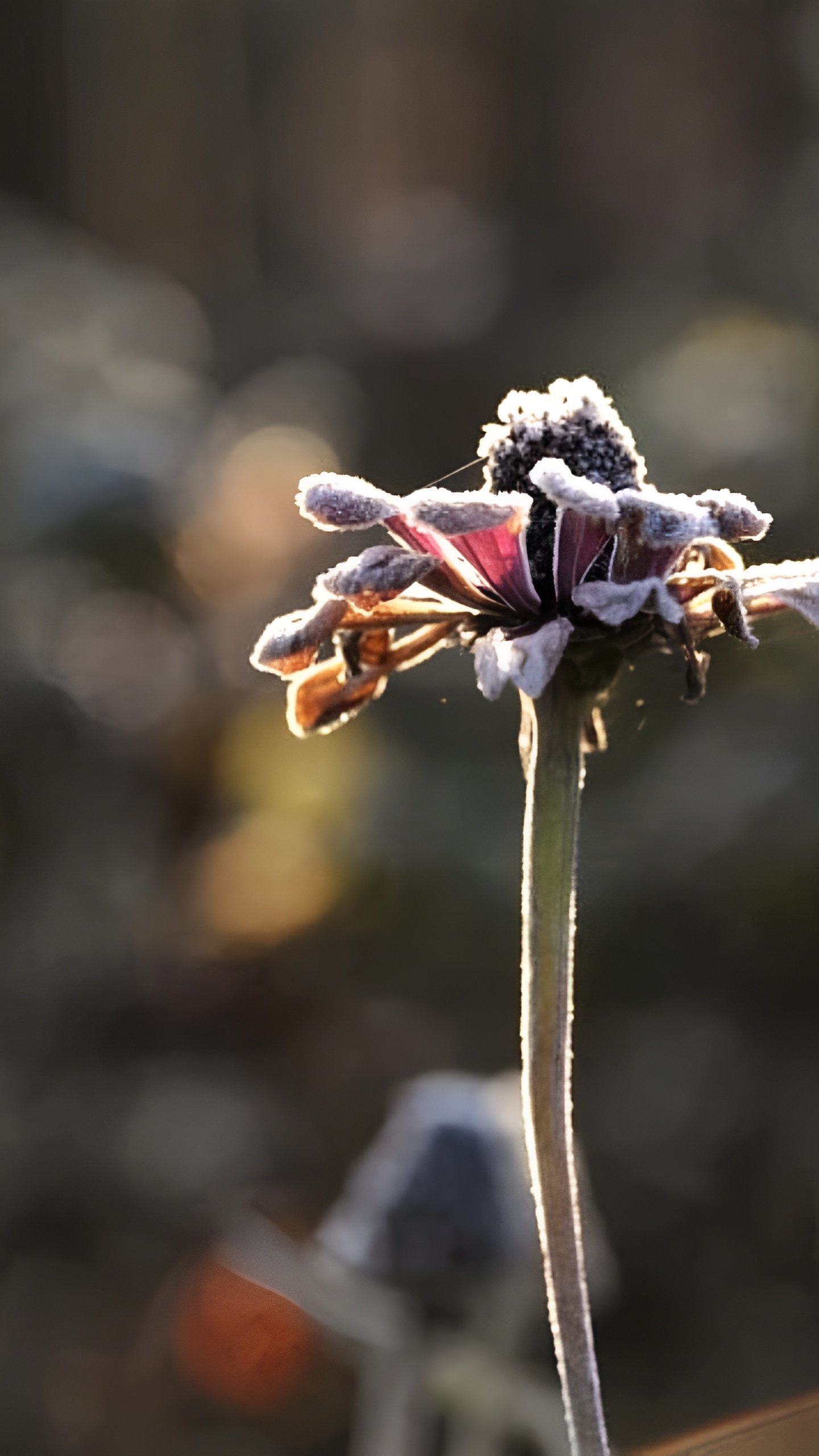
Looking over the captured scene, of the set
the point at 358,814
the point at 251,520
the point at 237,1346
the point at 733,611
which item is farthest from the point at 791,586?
the point at 251,520

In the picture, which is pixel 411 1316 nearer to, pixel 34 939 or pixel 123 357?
pixel 34 939

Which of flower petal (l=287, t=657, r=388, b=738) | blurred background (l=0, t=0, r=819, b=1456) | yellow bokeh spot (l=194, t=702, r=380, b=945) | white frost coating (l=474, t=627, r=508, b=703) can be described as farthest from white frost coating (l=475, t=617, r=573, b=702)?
yellow bokeh spot (l=194, t=702, r=380, b=945)

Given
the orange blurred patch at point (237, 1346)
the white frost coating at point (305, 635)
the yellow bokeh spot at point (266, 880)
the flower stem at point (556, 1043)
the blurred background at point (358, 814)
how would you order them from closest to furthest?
the flower stem at point (556, 1043) → the white frost coating at point (305, 635) → the orange blurred patch at point (237, 1346) → the blurred background at point (358, 814) → the yellow bokeh spot at point (266, 880)

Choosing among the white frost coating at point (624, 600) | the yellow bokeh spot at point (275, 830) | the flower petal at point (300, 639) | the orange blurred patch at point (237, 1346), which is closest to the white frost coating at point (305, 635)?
the flower petal at point (300, 639)

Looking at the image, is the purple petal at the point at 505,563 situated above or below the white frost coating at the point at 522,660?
above

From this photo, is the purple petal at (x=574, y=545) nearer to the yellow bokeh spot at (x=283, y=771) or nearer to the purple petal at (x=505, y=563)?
the purple petal at (x=505, y=563)
